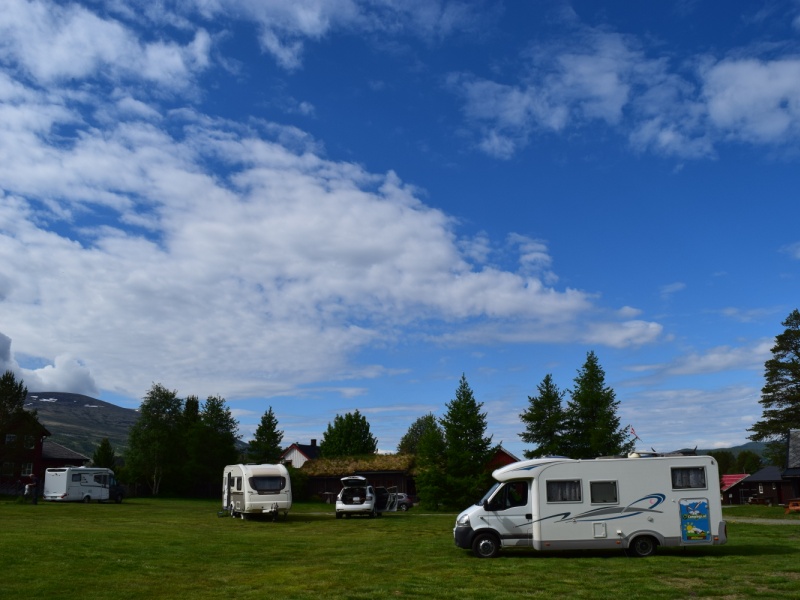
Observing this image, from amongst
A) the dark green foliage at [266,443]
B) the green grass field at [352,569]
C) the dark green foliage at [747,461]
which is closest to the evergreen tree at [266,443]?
the dark green foliage at [266,443]

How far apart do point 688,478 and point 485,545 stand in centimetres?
580

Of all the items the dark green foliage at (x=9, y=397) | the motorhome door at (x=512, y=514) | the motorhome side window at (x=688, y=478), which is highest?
the dark green foliage at (x=9, y=397)

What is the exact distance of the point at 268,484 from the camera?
34.8 meters

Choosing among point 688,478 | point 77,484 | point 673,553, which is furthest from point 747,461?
point 688,478

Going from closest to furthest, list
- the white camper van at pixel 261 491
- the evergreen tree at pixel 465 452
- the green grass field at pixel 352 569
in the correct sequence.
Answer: the green grass field at pixel 352 569
the white camper van at pixel 261 491
the evergreen tree at pixel 465 452

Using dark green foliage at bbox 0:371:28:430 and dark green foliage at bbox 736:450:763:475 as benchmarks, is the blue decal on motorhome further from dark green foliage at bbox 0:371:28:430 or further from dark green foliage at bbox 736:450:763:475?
dark green foliage at bbox 736:450:763:475

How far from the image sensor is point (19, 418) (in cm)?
6081

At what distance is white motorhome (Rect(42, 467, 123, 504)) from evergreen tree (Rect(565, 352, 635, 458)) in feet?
109

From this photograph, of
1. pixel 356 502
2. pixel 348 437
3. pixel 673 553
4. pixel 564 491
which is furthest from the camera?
pixel 348 437

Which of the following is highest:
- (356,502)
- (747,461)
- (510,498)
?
(510,498)

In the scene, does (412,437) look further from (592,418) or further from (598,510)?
(598,510)

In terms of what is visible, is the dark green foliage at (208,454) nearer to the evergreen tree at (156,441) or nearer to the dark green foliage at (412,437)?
the evergreen tree at (156,441)

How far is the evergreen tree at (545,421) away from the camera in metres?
51.2

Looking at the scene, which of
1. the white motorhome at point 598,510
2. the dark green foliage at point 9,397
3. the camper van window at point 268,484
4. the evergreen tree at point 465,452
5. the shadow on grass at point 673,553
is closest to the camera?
the shadow on grass at point 673,553
